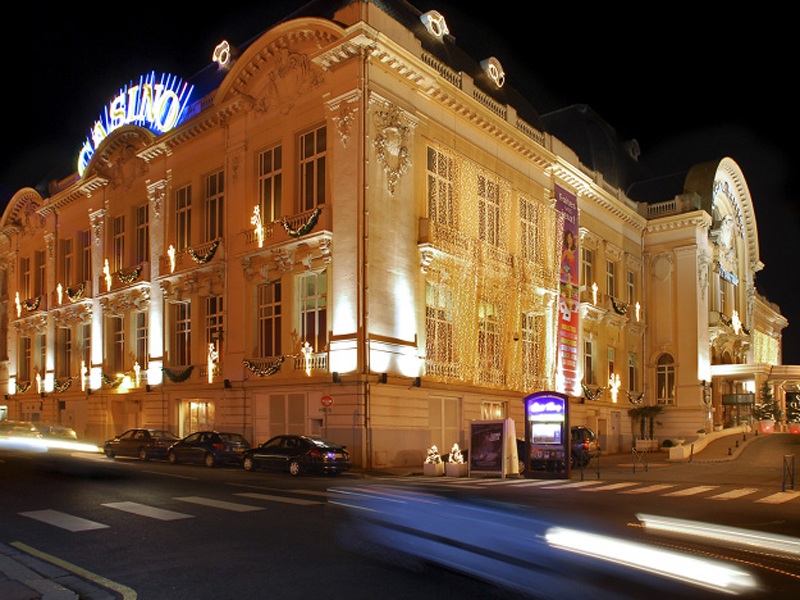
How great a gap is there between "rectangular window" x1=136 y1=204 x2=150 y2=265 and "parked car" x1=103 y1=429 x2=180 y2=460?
1185cm

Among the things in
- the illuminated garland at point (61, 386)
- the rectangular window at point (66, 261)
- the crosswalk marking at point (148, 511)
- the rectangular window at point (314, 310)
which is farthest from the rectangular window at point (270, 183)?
the illuminated garland at point (61, 386)

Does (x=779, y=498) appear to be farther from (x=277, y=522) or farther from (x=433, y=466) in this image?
(x=277, y=522)

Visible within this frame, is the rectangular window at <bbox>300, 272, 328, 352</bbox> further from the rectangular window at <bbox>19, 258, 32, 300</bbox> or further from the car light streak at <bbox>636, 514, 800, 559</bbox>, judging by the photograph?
the rectangular window at <bbox>19, 258, 32, 300</bbox>

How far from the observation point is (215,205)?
35.8 meters

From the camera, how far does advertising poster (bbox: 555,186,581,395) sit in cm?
4006

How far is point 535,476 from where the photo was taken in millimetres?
23734

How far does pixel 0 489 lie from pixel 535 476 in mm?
15256

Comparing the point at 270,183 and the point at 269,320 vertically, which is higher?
the point at 270,183

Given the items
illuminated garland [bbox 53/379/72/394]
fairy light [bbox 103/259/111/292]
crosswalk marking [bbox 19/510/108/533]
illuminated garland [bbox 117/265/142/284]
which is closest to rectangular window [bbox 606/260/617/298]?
illuminated garland [bbox 117/265/142/284]

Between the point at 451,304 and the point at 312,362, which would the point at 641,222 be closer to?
the point at 451,304

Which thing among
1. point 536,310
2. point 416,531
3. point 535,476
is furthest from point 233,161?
point 416,531

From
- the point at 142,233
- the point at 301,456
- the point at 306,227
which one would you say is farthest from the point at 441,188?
the point at 142,233

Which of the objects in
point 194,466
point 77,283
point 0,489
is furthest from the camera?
point 77,283

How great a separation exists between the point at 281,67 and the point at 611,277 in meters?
26.7
